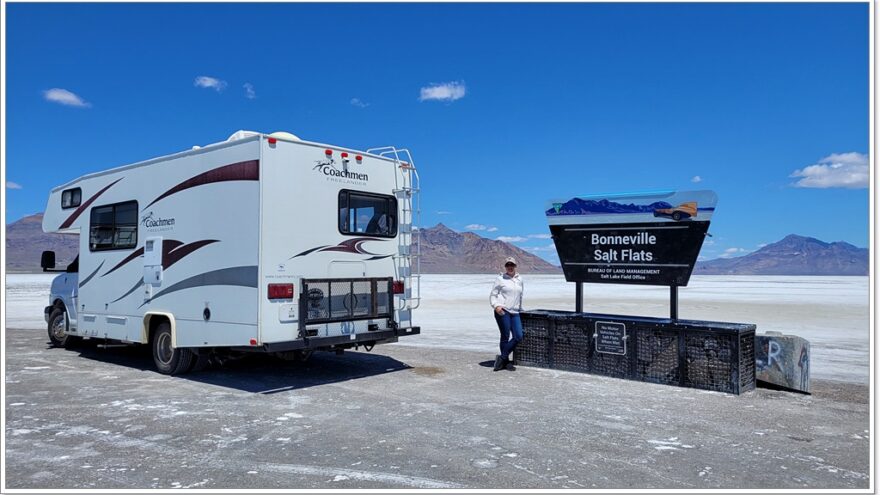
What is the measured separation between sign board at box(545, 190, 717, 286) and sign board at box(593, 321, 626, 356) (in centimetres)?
79

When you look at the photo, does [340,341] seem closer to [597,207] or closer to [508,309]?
[508,309]

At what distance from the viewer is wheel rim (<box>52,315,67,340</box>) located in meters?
13.0

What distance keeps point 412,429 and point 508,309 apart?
395cm

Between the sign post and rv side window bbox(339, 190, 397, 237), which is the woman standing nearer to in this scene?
the sign post

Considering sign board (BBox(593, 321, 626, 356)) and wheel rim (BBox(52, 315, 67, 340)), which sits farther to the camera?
wheel rim (BBox(52, 315, 67, 340))

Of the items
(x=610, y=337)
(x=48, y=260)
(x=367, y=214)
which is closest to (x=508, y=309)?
(x=610, y=337)

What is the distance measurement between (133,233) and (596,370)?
24.8ft

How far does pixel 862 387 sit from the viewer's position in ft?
28.9

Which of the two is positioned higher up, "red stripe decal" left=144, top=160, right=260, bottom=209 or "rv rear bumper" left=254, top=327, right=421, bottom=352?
"red stripe decal" left=144, top=160, right=260, bottom=209

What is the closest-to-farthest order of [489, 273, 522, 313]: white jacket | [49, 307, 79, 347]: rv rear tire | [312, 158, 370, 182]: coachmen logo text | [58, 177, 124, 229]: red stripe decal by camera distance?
[312, 158, 370, 182]: coachmen logo text
[489, 273, 522, 313]: white jacket
[58, 177, 124, 229]: red stripe decal
[49, 307, 79, 347]: rv rear tire

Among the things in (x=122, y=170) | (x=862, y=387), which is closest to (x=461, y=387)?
(x=862, y=387)

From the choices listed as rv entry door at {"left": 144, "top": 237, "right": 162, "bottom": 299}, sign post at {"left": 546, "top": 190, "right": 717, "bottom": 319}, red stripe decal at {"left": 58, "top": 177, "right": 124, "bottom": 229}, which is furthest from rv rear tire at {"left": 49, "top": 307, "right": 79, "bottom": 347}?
sign post at {"left": 546, "top": 190, "right": 717, "bottom": 319}

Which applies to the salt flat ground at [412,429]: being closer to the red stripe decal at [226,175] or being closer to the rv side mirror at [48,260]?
the rv side mirror at [48,260]

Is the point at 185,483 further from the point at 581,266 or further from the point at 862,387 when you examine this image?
the point at 862,387
